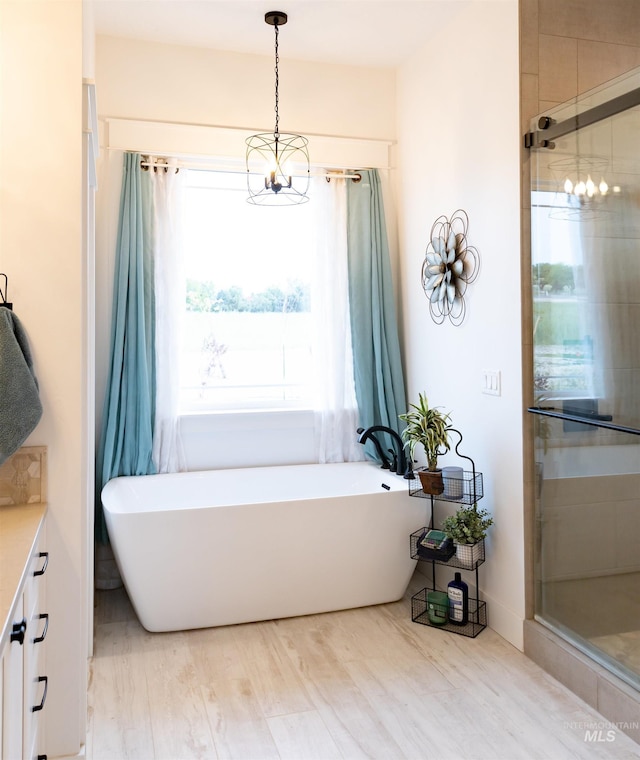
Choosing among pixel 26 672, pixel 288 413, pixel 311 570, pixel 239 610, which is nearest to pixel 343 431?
pixel 288 413

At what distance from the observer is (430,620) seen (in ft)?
10.1

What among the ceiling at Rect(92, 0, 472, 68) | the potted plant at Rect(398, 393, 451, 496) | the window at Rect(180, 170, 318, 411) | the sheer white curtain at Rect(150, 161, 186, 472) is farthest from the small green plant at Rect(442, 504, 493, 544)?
the ceiling at Rect(92, 0, 472, 68)

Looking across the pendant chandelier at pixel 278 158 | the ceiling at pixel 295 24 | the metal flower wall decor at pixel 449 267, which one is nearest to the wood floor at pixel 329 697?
the metal flower wall decor at pixel 449 267

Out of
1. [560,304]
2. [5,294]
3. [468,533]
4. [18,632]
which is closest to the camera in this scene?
[18,632]

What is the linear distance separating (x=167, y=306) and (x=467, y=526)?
78.2 inches

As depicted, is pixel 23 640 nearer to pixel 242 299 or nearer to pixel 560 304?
pixel 560 304

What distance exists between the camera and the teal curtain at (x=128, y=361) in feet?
11.5

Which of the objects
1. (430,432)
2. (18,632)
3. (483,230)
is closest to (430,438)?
(430,432)

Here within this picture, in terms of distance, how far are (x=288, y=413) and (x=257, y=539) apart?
3.38ft

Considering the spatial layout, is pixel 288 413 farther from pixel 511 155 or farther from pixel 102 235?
pixel 511 155

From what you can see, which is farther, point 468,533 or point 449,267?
point 449,267

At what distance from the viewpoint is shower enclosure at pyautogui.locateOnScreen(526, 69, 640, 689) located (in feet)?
7.32

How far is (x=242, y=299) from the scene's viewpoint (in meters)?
3.99

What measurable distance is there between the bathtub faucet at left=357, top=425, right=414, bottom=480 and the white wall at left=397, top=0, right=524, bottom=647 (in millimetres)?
319
